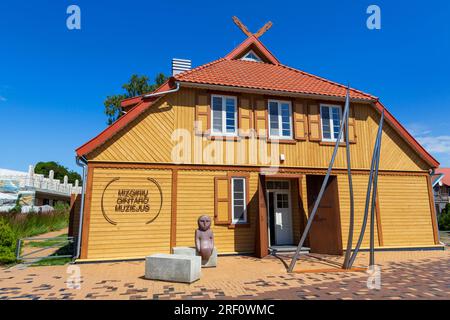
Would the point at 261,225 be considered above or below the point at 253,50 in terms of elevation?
below

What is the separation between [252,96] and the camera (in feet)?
36.1

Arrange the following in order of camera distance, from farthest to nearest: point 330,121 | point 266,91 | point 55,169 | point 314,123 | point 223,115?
point 55,169
point 330,121
point 314,123
point 266,91
point 223,115

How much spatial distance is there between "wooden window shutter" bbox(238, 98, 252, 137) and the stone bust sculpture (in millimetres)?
3910

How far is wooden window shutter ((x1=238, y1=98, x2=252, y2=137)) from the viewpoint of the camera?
34.9 feet

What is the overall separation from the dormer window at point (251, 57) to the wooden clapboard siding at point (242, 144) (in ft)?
10.2

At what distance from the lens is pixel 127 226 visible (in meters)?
9.20

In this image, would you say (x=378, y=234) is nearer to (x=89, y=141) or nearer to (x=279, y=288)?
(x=279, y=288)

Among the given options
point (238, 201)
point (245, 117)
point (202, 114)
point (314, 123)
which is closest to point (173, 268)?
point (238, 201)

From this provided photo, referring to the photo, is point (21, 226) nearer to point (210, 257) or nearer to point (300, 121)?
point (210, 257)

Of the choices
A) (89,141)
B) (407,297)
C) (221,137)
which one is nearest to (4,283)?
(89,141)

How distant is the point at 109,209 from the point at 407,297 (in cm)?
825

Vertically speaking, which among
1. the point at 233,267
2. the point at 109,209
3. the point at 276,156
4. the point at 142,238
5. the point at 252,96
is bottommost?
the point at 233,267

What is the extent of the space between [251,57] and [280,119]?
398 cm

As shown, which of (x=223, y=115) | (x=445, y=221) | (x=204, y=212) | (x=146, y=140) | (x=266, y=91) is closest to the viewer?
(x=146, y=140)
